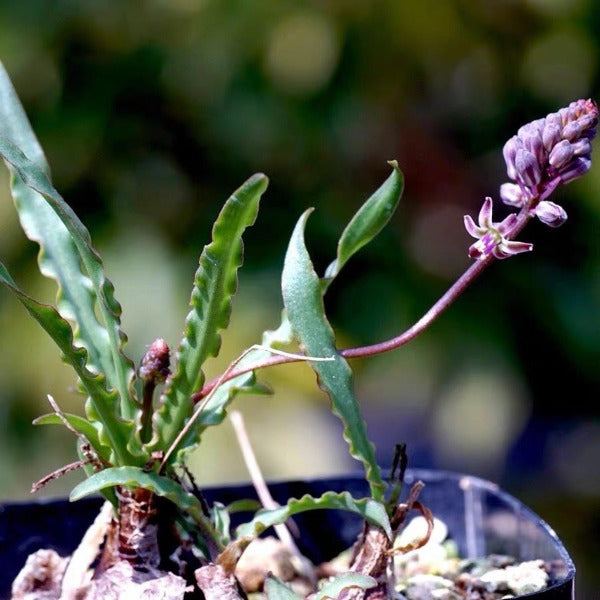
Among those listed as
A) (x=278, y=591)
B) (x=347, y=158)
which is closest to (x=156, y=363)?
(x=278, y=591)

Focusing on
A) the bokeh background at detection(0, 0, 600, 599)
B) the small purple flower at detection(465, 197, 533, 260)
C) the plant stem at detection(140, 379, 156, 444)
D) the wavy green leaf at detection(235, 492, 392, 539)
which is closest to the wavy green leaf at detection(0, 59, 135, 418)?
the plant stem at detection(140, 379, 156, 444)

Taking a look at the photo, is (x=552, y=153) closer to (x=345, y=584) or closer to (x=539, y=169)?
(x=539, y=169)

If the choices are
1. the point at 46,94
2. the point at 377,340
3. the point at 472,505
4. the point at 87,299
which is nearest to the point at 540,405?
the point at 377,340

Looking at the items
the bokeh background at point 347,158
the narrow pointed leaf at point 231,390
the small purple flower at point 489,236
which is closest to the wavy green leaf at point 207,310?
the narrow pointed leaf at point 231,390

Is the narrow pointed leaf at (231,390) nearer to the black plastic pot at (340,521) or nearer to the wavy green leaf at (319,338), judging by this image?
the wavy green leaf at (319,338)

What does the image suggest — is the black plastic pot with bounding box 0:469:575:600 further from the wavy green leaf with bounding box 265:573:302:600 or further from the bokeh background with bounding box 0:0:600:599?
the bokeh background with bounding box 0:0:600:599

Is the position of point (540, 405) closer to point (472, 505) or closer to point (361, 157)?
point (361, 157)
